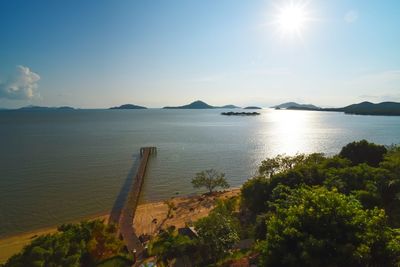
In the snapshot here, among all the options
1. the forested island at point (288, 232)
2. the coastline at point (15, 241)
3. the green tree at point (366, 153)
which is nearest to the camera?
the forested island at point (288, 232)

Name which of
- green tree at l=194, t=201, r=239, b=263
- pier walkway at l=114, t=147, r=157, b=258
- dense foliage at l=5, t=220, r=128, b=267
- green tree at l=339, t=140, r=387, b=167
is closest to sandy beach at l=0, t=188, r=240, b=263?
pier walkway at l=114, t=147, r=157, b=258

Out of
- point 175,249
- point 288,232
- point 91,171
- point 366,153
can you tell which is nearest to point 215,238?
point 175,249

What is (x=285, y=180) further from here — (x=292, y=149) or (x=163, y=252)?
(x=292, y=149)

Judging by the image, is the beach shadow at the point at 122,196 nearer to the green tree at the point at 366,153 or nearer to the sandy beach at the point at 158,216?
the sandy beach at the point at 158,216

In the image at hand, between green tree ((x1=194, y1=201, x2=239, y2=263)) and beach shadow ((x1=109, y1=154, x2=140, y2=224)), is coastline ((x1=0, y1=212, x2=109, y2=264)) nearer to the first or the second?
beach shadow ((x1=109, y1=154, x2=140, y2=224))

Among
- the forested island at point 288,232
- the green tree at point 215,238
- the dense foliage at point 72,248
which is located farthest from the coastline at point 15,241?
the green tree at point 215,238
